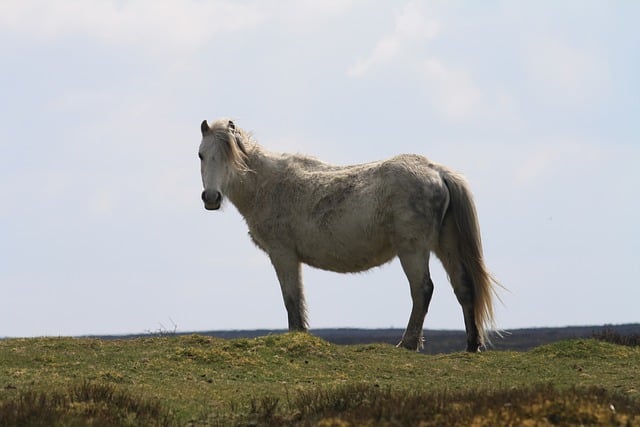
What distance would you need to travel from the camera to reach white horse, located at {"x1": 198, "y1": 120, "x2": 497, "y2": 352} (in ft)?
50.7

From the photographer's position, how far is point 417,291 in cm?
1566

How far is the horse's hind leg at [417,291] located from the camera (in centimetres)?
1544

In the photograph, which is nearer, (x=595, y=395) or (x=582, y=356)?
(x=595, y=395)

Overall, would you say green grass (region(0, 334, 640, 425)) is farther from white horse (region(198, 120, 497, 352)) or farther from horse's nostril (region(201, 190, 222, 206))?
horse's nostril (region(201, 190, 222, 206))

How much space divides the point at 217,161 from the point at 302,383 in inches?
198

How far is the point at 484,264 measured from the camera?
51.7 feet

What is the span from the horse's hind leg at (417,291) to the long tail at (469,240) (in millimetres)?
616

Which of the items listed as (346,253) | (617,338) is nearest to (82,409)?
(346,253)

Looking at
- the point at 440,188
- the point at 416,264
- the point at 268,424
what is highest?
the point at 440,188

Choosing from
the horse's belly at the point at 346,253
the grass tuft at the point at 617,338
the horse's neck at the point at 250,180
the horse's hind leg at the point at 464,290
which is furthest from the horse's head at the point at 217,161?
the grass tuft at the point at 617,338

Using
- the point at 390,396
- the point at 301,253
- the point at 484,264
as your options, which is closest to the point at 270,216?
the point at 301,253

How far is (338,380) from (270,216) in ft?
13.9

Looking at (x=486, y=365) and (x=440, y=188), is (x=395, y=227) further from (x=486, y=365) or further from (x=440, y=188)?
(x=486, y=365)

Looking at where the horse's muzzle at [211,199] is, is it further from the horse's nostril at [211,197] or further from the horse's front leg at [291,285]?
the horse's front leg at [291,285]
